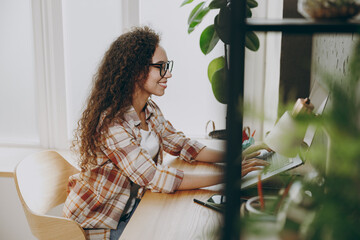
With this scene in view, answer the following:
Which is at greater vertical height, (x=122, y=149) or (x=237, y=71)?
(x=237, y=71)

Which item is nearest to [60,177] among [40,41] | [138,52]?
[138,52]

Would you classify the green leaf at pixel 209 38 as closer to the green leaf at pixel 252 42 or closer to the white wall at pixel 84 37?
the green leaf at pixel 252 42

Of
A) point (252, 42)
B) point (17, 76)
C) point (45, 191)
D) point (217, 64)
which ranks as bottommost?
point (45, 191)

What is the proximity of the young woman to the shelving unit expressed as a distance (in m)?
0.80

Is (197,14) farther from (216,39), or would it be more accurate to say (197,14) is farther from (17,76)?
(17,76)

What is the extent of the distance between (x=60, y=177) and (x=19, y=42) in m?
1.12

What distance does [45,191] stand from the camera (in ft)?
5.47

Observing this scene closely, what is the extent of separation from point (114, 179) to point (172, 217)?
1.19ft

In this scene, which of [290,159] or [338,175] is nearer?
[338,175]

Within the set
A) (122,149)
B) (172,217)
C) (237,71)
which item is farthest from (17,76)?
(237,71)

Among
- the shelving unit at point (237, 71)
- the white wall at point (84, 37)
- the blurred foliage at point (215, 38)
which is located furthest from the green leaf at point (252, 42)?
the shelving unit at point (237, 71)

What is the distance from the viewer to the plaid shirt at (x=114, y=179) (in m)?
1.42

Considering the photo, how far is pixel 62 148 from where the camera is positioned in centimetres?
248

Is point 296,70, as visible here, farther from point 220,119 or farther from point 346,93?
point 346,93
